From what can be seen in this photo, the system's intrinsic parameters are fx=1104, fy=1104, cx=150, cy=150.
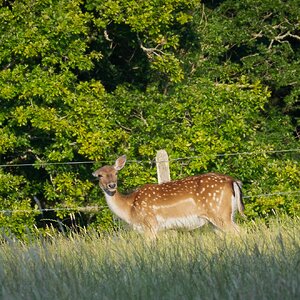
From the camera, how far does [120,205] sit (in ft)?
42.1

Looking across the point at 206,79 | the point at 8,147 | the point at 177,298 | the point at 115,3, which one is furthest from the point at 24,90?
the point at 177,298

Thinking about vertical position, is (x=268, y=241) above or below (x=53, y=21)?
below

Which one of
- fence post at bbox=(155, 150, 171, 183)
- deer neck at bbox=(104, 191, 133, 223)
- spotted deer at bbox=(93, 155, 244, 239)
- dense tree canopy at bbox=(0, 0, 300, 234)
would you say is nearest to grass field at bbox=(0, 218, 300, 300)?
spotted deer at bbox=(93, 155, 244, 239)

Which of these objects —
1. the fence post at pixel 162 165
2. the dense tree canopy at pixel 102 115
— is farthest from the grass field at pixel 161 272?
the dense tree canopy at pixel 102 115

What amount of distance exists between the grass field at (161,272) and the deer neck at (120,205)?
4.25m

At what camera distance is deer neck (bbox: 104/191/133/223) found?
12797 mm

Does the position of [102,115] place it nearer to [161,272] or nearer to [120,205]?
[120,205]

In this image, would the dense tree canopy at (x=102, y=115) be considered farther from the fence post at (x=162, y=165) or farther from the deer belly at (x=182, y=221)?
the deer belly at (x=182, y=221)

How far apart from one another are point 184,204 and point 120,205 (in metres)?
0.75

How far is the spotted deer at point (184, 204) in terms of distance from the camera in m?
12.6

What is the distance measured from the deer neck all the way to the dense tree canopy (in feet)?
8.29

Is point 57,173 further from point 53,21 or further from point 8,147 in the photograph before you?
point 53,21

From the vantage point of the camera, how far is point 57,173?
17.4 meters

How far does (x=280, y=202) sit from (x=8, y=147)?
166 inches
